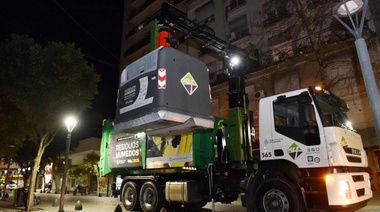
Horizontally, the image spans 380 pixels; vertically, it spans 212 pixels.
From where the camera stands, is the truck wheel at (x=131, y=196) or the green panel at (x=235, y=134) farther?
the truck wheel at (x=131, y=196)

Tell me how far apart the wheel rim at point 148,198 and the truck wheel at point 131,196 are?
0.42 metres

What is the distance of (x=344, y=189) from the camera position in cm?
566

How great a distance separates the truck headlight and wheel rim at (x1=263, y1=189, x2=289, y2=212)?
121cm

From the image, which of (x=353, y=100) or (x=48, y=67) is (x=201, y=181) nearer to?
(x=48, y=67)

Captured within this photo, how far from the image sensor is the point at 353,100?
1530cm

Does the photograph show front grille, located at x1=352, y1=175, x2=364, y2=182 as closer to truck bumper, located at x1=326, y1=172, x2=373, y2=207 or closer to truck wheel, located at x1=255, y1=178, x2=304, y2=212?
truck bumper, located at x1=326, y1=172, x2=373, y2=207

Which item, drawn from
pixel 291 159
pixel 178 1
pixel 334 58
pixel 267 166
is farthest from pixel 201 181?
pixel 178 1

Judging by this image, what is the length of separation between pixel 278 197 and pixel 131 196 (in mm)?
5995

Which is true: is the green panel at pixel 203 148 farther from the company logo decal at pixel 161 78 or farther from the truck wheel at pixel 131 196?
the truck wheel at pixel 131 196

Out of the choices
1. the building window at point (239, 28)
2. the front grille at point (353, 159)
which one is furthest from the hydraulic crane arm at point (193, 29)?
the building window at point (239, 28)

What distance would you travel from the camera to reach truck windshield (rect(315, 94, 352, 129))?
6.32 metres

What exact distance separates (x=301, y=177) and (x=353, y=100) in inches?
439

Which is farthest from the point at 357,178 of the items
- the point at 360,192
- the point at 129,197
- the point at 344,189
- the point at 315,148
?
the point at 129,197

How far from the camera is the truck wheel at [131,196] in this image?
10266mm
